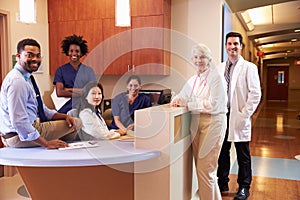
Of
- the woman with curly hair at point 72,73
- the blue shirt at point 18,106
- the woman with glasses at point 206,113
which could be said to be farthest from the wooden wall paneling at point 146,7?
the blue shirt at point 18,106

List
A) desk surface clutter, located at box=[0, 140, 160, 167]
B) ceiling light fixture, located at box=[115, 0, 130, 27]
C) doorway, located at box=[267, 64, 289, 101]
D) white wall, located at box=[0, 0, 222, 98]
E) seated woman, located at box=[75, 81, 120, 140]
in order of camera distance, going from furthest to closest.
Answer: doorway, located at box=[267, 64, 289, 101], white wall, located at box=[0, 0, 222, 98], ceiling light fixture, located at box=[115, 0, 130, 27], seated woman, located at box=[75, 81, 120, 140], desk surface clutter, located at box=[0, 140, 160, 167]

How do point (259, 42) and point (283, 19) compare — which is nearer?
point (283, 19)

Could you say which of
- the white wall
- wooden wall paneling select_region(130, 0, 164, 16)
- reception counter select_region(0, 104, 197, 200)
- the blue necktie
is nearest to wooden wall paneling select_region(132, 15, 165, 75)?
wooden wall paneling select_region(130, 0, 164, 16)

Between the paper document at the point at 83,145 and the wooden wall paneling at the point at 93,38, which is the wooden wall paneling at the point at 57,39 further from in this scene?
the paper document at the point at 83,145

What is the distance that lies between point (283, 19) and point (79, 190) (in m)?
6.63

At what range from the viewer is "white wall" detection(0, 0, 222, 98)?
3.91 metres

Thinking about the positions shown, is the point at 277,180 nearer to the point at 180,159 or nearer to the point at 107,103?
the point at 180,159

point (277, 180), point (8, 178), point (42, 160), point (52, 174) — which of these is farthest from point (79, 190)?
point (277, 180)

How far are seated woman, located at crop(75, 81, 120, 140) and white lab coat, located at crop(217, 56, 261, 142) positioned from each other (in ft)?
4.31

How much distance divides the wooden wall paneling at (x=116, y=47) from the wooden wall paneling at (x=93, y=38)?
8cm

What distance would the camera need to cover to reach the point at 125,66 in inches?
174

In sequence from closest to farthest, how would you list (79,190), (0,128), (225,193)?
(0,128)
(79,190)
(225,193)

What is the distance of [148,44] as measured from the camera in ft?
13.8

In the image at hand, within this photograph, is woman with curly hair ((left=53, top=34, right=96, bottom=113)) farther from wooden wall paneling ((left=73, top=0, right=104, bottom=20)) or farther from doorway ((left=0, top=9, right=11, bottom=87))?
wooden wall paneling ((left=73, top=0, right=104, bottom=20))
